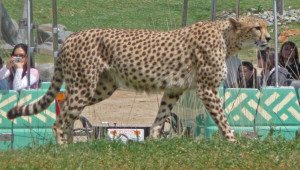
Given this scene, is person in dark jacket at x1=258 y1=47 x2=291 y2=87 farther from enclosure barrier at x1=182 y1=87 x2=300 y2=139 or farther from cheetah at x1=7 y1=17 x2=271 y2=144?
cheetah at x1=7 y1=17 x2=271 y2=144

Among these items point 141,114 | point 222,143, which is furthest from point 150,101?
point 222,143

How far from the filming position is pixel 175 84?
705cm

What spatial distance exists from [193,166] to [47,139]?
2.56 metres

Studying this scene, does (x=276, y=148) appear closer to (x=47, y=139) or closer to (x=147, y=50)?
(x=147, y=50)

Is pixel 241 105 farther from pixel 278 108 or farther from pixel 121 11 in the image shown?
pixel 121 11

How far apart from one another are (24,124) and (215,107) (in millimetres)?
2288

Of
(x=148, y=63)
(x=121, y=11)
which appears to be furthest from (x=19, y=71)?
(x=121, y=11)

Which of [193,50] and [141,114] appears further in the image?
[141,114]

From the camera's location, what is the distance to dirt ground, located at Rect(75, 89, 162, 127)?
1057 centimetres

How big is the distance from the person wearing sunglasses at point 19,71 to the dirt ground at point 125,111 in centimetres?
166

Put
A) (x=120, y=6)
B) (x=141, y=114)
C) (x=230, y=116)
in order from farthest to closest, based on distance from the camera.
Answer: (x=120, y=6)
(x=141, y=114)
(x=230, y=116)

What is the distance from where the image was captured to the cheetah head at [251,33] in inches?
284

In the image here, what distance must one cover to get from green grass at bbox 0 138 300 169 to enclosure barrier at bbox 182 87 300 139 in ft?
3.77

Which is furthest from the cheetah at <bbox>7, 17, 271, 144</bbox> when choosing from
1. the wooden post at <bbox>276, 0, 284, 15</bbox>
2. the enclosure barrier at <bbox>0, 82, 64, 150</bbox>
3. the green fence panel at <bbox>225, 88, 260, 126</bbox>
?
the wooden post at <bbox>276, 0, 284, 15</bbox>
